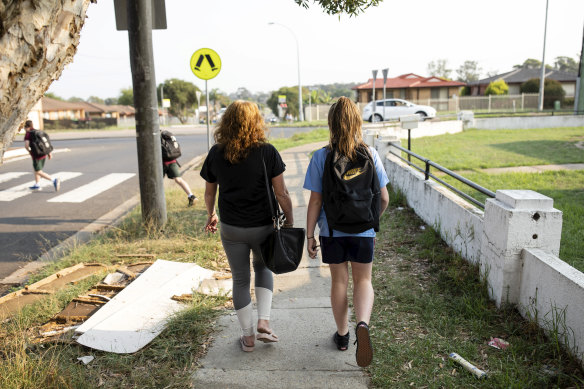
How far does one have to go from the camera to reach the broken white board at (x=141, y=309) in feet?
12.9

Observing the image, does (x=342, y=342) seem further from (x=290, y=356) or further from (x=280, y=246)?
(x=280, y=246)

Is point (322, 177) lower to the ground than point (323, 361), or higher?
higher

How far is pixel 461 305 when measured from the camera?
14.4ft

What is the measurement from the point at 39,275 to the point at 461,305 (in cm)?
477

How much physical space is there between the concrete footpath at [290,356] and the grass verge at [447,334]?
0.28m

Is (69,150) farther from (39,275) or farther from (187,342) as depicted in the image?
(187,342)

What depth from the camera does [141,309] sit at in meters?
4.52

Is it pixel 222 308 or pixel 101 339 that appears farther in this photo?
pixel 222 308

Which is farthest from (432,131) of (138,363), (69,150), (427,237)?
(138,363)

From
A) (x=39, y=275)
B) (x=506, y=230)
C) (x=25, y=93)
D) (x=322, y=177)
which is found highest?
(x=25, y=93)

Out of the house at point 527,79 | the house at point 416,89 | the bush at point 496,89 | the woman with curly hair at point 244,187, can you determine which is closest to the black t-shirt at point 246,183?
the woman with curly hair at point 244,187

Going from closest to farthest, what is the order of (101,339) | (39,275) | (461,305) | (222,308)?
(101,339) < (461,305) < (222,308) < (39,275)

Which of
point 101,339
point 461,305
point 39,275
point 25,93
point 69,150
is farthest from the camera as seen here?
point 69,150

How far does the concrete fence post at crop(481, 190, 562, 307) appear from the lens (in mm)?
3975
